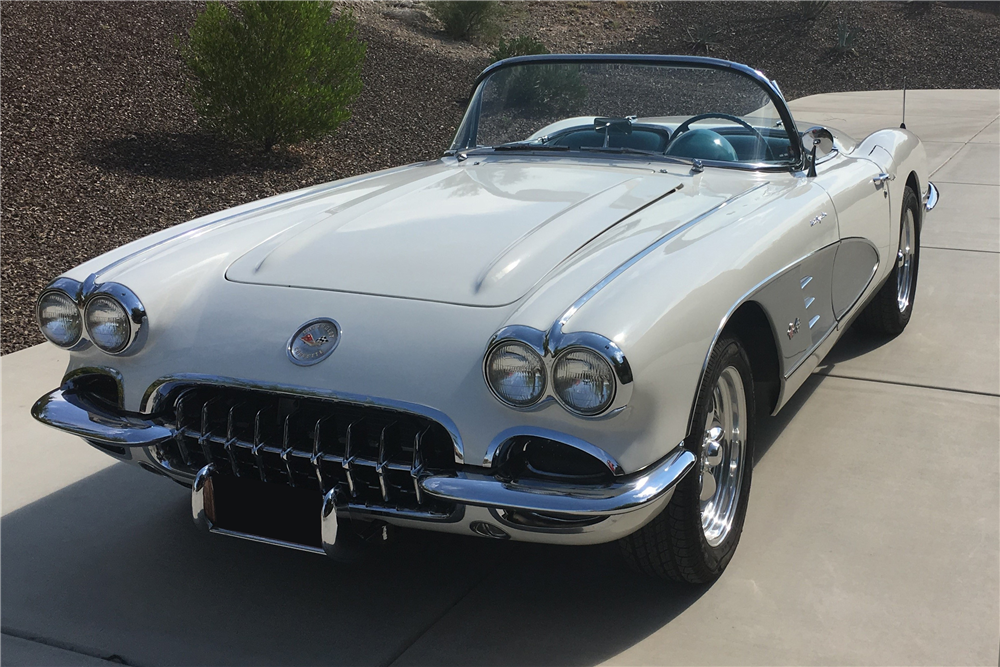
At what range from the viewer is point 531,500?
217cm

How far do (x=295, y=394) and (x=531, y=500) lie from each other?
67 cm

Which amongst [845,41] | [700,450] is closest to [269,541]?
[700,450]

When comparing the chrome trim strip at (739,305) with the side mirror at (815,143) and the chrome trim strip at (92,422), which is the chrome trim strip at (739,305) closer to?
the side mirror at (815,143)

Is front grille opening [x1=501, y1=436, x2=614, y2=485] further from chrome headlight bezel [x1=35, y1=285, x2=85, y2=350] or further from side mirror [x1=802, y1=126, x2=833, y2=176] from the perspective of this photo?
side mirror [x1=802, y1=126, x2=833, y2=176]

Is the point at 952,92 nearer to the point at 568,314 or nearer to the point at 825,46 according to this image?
the point at 825,46

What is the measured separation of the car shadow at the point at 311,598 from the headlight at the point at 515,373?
0.74 m

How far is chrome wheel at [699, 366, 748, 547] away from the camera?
2.67 m

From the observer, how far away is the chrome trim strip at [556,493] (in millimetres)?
2150

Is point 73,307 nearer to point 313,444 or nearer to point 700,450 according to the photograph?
point 313,444

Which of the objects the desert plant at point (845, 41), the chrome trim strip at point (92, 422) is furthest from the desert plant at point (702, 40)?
the chrome trim strip at point (92, 422)

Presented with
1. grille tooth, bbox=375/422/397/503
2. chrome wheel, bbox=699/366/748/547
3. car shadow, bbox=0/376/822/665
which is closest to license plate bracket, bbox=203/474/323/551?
grille tooth, bbox=375/422/397/503

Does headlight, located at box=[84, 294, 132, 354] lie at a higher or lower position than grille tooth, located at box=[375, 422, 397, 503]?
higher

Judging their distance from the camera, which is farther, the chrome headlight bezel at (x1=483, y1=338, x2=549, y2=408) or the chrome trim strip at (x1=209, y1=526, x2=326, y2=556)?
the chrome trim strip at (x1=209, y1=526, x2=326, y2=556)

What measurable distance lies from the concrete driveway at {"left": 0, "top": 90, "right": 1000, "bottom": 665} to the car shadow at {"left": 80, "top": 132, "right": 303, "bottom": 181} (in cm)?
384
